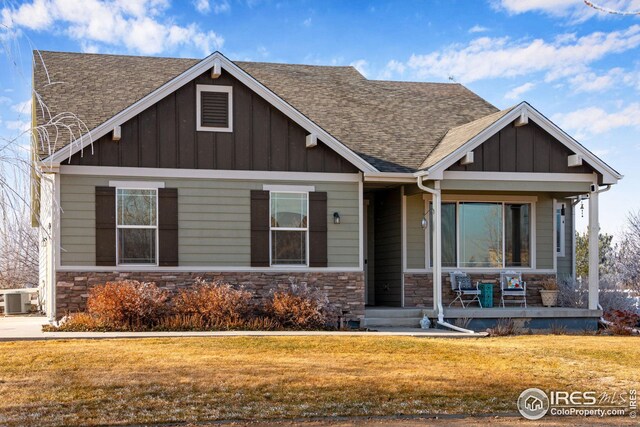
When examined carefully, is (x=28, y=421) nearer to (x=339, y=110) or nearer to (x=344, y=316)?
(x=344, y=316)

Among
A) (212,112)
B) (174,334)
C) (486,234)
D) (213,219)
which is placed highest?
(212,112)

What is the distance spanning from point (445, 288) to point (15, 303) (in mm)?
10807

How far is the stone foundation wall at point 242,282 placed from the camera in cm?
1587

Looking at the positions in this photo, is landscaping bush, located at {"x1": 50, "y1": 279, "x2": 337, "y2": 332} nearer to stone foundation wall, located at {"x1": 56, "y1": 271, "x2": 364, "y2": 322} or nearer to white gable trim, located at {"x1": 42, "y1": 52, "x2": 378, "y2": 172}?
stone foundation wall, located at {"x1": 56, "y1": 271, "x2": 364, "y2": 322}

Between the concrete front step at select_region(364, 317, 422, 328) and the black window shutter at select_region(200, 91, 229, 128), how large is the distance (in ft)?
16.2

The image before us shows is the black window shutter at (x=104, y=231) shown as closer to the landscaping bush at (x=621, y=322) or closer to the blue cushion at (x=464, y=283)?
the blue cushion at (x=464, y=283)

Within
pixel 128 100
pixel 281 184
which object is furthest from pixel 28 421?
pixel 128 100

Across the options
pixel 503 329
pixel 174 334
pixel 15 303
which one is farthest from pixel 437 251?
pixel 15 303

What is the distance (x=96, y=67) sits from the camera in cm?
2094

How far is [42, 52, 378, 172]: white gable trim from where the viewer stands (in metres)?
15.8

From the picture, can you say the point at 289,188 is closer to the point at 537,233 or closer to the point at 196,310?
the point at 196,310

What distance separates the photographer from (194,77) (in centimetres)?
1648

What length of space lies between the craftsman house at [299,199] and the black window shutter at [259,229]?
0.03 meters

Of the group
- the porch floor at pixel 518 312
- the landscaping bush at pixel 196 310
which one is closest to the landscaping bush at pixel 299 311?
the landscaping bush at pixel 196 310
